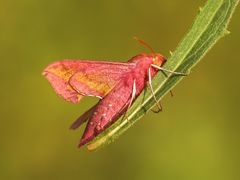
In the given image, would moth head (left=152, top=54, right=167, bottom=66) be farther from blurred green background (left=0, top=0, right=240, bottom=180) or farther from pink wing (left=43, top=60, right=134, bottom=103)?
blurred green background (left=0, top=0, right=240, bottom=180)

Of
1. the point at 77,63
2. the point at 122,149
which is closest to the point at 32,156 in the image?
the point at 122,149

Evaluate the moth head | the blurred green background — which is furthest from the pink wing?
the blurred green background

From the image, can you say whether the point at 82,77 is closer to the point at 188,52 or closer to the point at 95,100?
the point at 188,52

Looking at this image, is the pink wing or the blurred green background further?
the blurred green background

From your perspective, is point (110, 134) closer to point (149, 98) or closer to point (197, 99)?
point (149, 98)

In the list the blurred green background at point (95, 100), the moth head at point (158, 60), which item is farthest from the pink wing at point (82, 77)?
the blurred green background at point (95, 100)

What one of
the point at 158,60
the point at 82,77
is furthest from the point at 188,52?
the point at 82,77
